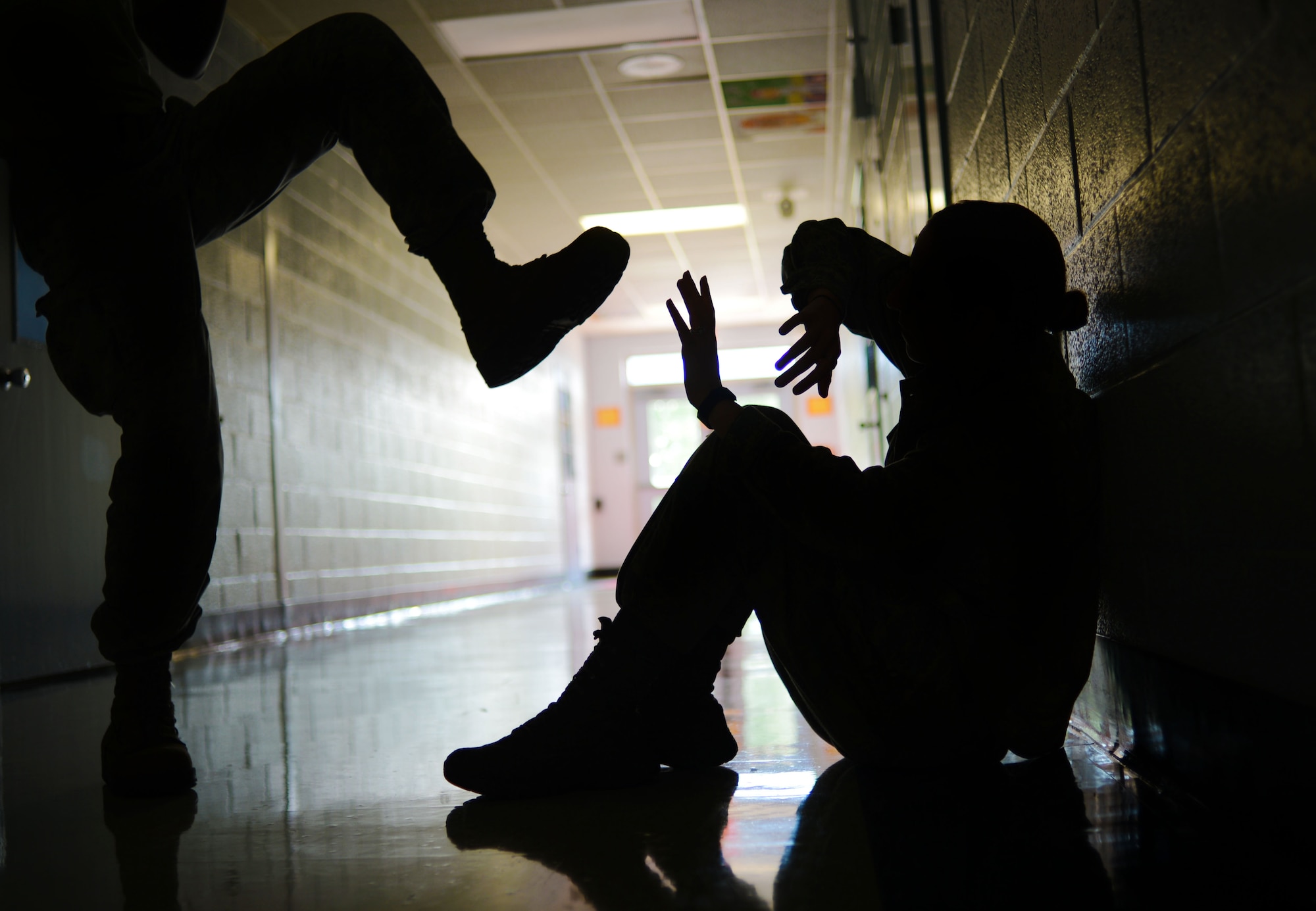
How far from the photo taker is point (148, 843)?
1100 mm

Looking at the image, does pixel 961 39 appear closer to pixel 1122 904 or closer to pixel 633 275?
pixel 1122 904

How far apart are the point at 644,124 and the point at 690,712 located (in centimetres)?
583

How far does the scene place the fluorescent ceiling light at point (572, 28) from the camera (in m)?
5.08

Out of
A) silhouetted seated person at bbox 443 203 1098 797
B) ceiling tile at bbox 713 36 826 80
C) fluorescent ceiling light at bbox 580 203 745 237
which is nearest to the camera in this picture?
silhouetted seated person at bbox 443 203 1098 797

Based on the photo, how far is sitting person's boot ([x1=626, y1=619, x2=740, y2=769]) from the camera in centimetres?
122

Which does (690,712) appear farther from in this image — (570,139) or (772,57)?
(570,139)

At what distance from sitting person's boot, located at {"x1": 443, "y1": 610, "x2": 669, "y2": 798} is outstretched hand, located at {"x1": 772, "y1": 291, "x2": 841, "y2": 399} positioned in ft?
1.19

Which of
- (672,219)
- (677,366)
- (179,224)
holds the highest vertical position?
(672,219)

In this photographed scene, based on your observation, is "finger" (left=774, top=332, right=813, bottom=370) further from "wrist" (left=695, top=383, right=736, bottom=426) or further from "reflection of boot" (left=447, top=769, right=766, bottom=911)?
"reflection of boot" (left=447, top=769, right=766, bottom=911)

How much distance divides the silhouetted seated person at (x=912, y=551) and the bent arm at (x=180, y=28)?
733 mm

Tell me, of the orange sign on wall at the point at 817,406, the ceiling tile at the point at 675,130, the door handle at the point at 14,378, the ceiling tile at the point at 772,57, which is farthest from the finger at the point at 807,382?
the orange sign on wall at the point at 817,406

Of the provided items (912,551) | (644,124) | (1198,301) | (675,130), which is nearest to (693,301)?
(912,551)

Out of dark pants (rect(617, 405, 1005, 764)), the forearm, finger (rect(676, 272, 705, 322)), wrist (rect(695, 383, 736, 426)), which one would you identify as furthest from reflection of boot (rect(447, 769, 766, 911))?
finger (rect(676, 272, 705, 322))

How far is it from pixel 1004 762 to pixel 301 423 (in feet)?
15.5
